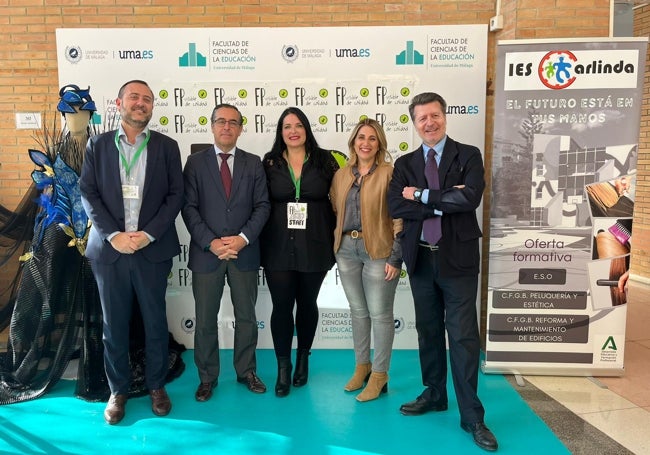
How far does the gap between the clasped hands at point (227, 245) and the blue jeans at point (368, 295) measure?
24.5 inches

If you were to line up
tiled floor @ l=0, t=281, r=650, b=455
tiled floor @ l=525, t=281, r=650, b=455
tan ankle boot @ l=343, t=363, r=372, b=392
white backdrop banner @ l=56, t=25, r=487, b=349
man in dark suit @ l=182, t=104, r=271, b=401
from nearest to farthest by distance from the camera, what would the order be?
tiled floor @ l=0, t=281, r=650, b=455 < tiled floor @ l=525, t=281, r=650, b=455 < man in dark suit @ l=182, t=104, r=271, b=401 < tan ankle boot @ l=343, t=363, r=372, b=392 < white backdrop banner @ l=56, t=25, r=487, b=349

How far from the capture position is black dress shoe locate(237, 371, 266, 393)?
323 centimetres

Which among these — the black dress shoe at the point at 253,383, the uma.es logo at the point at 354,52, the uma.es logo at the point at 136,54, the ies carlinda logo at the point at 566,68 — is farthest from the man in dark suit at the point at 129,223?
the ies carlinda logo at the point at 566,68

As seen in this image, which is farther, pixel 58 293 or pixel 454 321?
pixel 58 293

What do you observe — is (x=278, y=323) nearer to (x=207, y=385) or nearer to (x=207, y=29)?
(x=207, y=385)

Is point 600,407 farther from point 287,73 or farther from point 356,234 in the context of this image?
point 287,73

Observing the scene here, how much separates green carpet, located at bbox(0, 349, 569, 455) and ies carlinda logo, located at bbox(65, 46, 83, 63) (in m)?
2.49

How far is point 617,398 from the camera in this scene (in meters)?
3.20

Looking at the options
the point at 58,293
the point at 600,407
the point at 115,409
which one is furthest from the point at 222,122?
the point at 600,407

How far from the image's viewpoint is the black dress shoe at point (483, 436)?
254 cm

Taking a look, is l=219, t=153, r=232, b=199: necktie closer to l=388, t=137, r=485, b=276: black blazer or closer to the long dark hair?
the long dark hair

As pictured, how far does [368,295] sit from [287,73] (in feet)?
6.35

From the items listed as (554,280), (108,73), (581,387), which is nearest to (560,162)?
(554,280)

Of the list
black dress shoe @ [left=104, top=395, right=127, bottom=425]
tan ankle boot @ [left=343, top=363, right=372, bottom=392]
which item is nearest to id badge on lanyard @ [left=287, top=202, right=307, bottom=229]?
tan ankle boot @ [left=343, top=363, right=372, bottom=392]
